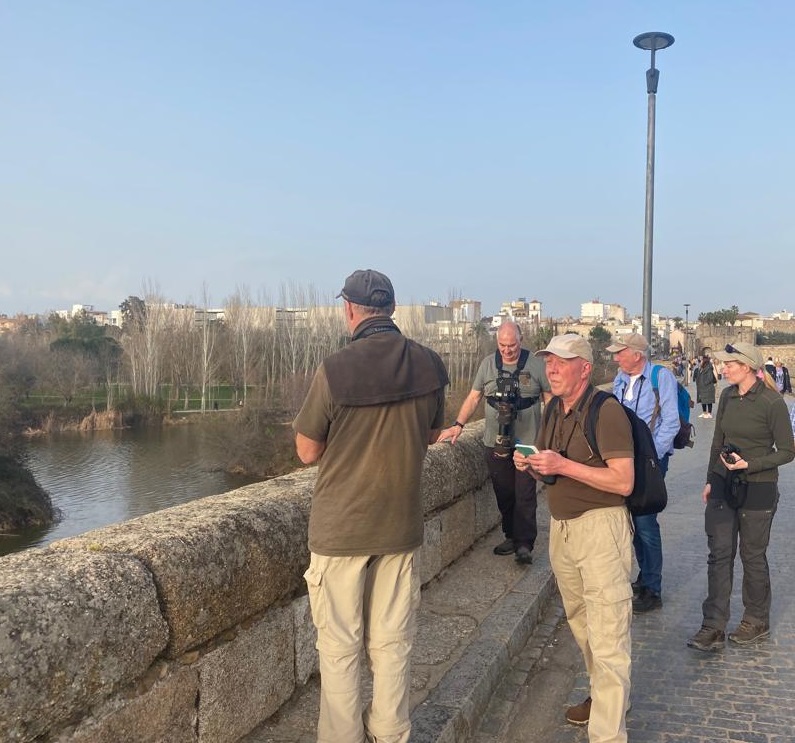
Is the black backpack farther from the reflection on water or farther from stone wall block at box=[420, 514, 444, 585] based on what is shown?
the reflection on water

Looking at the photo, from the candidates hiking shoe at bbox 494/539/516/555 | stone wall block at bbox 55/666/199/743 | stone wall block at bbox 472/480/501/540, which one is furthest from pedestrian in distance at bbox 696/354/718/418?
stone wall block at bbox 55/666/199/743

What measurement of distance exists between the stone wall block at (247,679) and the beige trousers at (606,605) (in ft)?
4.56

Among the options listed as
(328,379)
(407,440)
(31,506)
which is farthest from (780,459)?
(31,506)

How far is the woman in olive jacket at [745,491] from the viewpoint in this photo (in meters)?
4.67

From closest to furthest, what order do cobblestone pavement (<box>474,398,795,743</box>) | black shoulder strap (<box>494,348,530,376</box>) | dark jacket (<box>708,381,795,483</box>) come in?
cobblestone pavement (<box>474,398,795,743</box>) < dark jacket (<box>708,381,795,483</box>) < black shoulder strap (<box>494,348,530,376</box>)

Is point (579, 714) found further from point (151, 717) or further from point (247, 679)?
point (151, 717)

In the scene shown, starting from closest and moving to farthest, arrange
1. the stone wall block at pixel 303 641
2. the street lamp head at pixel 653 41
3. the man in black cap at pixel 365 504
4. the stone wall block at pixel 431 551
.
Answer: the man in black cap at pixel 365 504 < the stone wall block at pixel 303 641 < the stone wall block at pixel 431 551 < the street lamp head at pixel 653 41

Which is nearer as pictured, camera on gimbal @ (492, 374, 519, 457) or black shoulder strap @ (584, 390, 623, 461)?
black shoulder strap @ (584, 390, 623, 461)

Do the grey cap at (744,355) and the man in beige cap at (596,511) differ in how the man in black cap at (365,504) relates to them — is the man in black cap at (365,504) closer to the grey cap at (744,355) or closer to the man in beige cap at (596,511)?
the man in beige cap at (596,511)

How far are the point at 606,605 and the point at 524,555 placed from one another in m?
2.47

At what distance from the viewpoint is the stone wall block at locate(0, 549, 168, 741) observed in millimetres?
2025

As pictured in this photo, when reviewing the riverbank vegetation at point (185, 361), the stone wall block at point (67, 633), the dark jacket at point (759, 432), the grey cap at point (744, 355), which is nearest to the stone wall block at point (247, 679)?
the stone wall block at point (67, 633)

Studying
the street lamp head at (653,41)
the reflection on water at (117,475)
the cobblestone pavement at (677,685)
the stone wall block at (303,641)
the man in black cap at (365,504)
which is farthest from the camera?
the reflection on water at (117,475)

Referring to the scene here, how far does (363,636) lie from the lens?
2.86m
